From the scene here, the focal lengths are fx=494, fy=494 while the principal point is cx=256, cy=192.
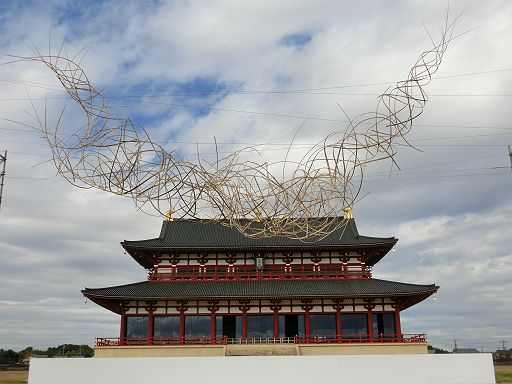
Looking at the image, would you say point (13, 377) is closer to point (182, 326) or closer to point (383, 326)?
point (182, 326)

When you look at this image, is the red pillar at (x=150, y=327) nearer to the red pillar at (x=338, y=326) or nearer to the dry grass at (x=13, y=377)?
the red pillar at (x=338, y=326)

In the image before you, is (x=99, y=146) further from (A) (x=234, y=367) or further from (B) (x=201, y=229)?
(B) (x=201, y=229)

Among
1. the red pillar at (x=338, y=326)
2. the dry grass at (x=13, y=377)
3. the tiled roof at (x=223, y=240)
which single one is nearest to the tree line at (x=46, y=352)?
the dry grass at (x=13, y=377)

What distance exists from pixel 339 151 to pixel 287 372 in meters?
16.7

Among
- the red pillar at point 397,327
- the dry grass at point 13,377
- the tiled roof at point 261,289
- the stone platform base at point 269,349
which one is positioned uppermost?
the tiled roof at point 261,289

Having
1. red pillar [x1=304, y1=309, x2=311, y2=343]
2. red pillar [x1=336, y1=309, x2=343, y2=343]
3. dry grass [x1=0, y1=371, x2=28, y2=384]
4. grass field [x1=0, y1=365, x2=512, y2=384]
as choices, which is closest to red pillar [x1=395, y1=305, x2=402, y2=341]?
red pillar [x1=336, y1=309, x2=343, y2=343]

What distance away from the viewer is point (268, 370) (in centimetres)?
1942

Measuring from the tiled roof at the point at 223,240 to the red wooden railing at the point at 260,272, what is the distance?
5.02 ft

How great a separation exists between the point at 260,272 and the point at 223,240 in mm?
3228

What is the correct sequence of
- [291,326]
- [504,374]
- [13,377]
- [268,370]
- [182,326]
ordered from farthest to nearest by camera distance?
A: [504,374]
[13,377]
[291,326]
[182,326]
[268,370]

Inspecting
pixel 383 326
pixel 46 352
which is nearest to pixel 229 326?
pixel 383 326

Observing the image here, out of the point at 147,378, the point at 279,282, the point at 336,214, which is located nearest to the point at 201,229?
the point at 279,282

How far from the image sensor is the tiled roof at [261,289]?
27.0 m

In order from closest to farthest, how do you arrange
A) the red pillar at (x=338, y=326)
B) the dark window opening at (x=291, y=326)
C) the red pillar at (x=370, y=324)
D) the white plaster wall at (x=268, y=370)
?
the white plaster wall at (x=268, y=370), the red pillar at (x=370, y=324), the red pillar at (x=338, y=326), the dark window opening at (x=291, y=326)
